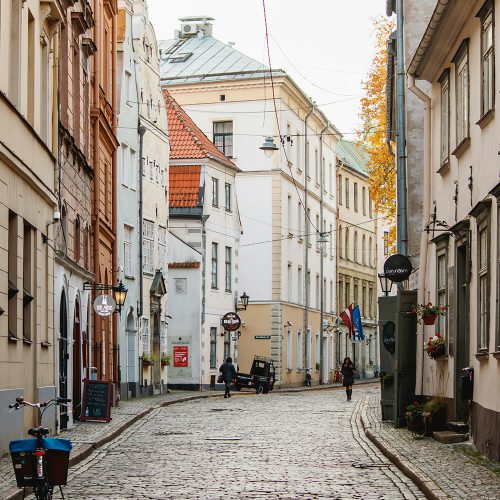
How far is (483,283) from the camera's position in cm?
1839

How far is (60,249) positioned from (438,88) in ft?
25.2

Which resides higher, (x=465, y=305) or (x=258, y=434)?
(x=465, y=305)

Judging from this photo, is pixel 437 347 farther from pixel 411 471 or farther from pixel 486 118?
pixel 411 471

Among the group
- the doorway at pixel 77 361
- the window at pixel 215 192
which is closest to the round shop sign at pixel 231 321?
the window at pixel 215 192

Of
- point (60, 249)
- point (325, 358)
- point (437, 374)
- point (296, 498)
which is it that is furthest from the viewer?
point (325, 358)

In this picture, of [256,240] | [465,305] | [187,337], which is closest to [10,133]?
[465,305]

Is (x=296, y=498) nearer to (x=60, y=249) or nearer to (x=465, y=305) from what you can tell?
(x=465, y=305)

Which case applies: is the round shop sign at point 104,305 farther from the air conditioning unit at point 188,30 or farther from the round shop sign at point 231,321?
the air conditioning unit at point 188,30

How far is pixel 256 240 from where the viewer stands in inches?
2500

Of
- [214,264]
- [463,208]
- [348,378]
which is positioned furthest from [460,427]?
[214,264]

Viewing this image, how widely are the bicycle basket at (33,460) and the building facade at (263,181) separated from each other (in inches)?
1963

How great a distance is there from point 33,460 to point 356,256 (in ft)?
235

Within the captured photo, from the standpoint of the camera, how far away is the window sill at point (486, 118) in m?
17.5

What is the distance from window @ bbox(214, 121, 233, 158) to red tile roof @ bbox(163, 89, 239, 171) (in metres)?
5.62
